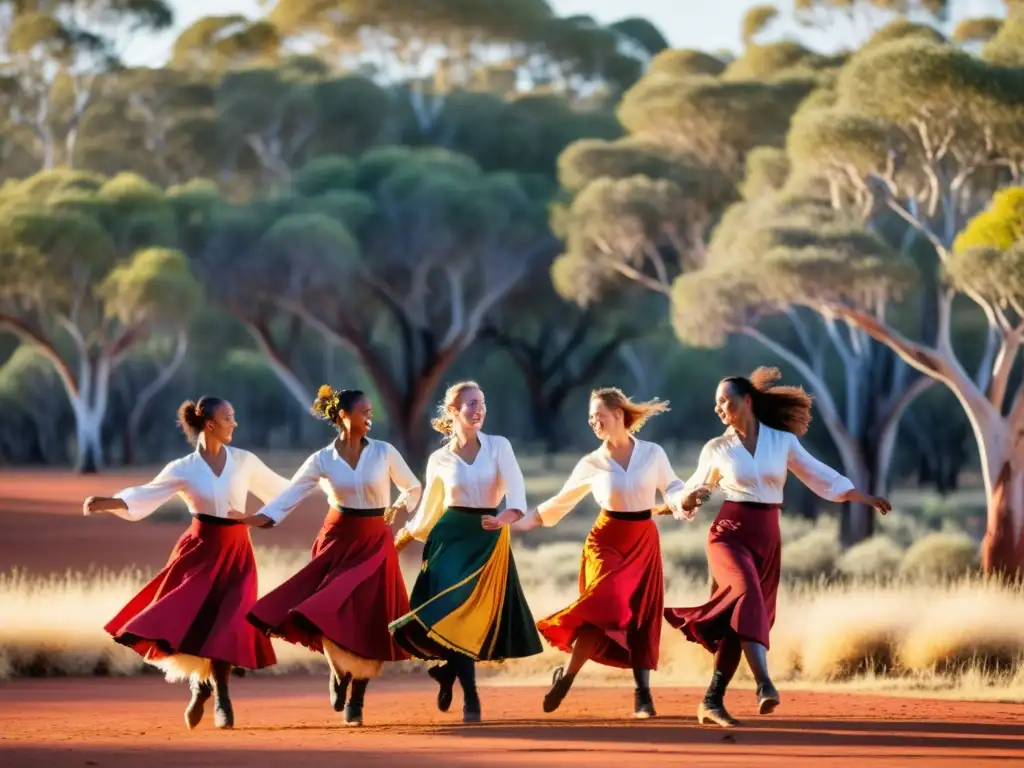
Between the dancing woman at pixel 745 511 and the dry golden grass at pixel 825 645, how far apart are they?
2767 mm

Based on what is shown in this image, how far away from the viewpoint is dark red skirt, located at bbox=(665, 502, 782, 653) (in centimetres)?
1030

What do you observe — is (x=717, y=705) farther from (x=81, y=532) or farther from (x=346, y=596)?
(x=81, y=532)

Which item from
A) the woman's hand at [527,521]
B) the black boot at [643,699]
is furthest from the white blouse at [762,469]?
the black boot at [643,699]

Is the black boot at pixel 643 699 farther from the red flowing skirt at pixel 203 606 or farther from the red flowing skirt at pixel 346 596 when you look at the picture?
the red flowing skirt at pixel 203 606

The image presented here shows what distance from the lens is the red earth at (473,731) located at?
30.2 ft

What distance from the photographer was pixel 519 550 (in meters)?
28.0

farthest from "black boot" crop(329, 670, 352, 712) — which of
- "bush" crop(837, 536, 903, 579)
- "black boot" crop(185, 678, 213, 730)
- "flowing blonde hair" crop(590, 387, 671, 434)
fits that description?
"bush" crop(837, 536, 903, 579)

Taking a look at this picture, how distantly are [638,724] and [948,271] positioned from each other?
1249 centimetres

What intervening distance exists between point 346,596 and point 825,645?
470cm

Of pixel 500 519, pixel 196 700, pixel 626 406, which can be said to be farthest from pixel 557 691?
pixel 196 700

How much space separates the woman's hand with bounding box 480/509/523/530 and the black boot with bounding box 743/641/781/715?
4.53 ft

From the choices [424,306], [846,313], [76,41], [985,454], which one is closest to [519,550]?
[846,313]

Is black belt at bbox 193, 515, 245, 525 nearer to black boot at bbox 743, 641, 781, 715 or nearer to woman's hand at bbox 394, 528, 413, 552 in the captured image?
woman's hand at bbox 394, 528, 413, 552

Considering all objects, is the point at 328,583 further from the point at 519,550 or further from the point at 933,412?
the point at 933,412
